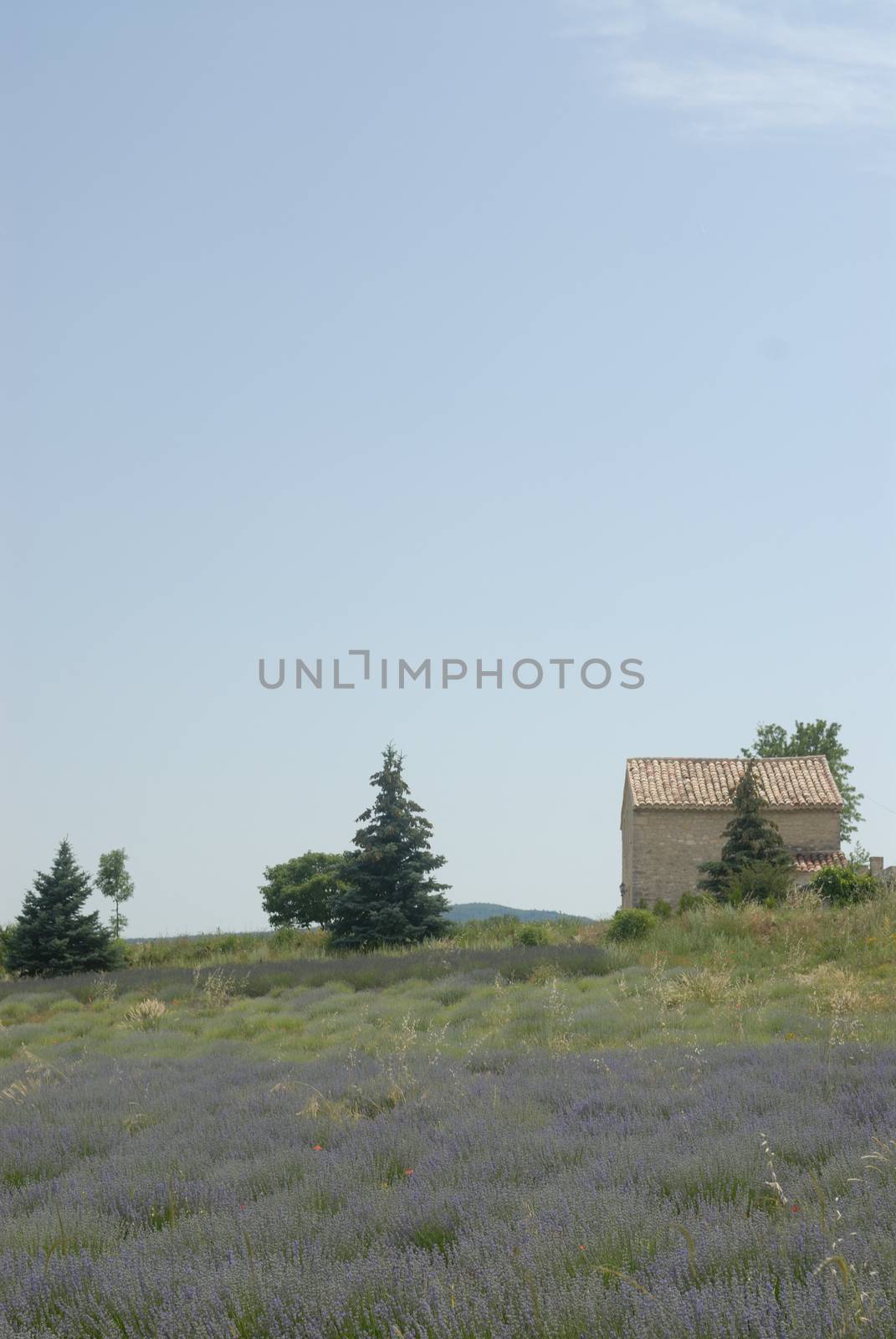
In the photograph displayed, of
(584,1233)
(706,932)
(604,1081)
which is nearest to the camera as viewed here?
(584,1233)

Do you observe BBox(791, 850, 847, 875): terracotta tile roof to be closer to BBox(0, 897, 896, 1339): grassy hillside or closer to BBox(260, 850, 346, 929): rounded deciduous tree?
BBox(260, 850, 346, 929): rounded deciduous tree

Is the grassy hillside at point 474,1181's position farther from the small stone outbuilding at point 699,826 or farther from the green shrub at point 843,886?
the small stone outbuilding at point 699,826

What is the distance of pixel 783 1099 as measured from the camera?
591cm

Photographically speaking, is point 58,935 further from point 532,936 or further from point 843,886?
point 843,886

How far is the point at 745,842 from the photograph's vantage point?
1207 inches

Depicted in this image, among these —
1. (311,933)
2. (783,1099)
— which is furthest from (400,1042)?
(311,933)

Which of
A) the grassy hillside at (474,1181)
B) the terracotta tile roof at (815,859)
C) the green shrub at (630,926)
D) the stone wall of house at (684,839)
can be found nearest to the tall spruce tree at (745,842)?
the terracotta tile roof at (815,859)

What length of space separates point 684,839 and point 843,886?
36.2 feet

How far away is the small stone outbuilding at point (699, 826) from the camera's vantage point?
113ft

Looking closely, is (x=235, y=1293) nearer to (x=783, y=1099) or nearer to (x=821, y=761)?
(x=783, y=1099)

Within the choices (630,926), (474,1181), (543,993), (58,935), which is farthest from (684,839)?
(474,1181)

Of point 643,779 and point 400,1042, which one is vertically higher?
point 643,779

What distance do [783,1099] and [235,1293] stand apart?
3.56 meters

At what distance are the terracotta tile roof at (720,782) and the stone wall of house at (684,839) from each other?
11.8 inches
